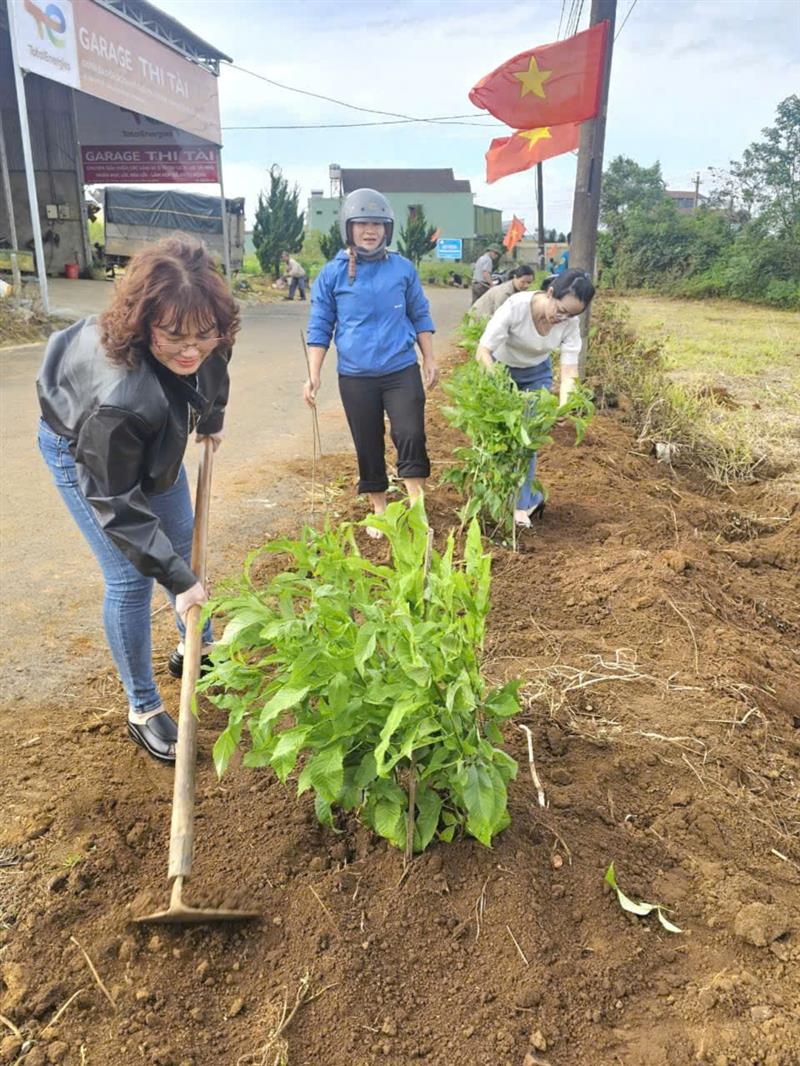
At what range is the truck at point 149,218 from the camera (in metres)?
21.3

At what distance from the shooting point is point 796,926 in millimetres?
1927

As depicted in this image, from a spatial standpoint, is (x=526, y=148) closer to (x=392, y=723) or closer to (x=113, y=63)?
(x=113, y=63)

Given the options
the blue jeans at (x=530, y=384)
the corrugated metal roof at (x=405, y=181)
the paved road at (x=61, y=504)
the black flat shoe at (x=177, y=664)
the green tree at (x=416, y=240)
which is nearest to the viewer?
the black flat shoe at (x=177, y=664)

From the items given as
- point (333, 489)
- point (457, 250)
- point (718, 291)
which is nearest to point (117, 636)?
point (333, 489)

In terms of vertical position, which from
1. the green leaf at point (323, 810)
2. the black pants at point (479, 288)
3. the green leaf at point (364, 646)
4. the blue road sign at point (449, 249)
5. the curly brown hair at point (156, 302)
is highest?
the blue road sign at point (449, 249)

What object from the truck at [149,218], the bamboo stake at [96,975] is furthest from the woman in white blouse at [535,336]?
the truck at [149,218]

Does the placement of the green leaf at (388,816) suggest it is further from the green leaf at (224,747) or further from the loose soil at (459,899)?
the green leaf at (224,747)

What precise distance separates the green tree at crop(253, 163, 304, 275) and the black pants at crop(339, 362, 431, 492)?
26062mm

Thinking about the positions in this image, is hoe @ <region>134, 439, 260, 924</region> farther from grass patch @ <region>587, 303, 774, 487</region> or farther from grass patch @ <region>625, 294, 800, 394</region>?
grass patch @ <region>625, 294, 800, 394</region>

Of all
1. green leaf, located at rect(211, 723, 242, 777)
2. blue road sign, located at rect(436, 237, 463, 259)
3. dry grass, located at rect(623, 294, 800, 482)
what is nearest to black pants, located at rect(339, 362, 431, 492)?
green leaf, located at rect(211, 723, 242, 777)

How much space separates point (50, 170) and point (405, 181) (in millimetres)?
53577

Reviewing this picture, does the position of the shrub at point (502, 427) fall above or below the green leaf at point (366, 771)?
above

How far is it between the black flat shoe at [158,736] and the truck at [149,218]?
2052 cm

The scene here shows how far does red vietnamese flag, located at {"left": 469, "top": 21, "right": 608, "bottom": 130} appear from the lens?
7.21 m
